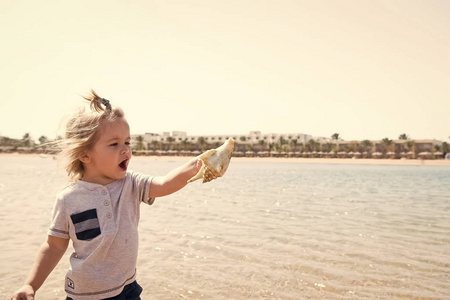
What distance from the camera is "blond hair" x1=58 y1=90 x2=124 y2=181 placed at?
203cm

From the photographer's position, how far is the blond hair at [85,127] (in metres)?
2.03

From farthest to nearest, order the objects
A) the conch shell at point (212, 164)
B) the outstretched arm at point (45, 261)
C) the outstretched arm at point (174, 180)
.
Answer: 1. the outstretched arm at point (174, 180)
2. the conch shell at point (212, 164)
3. the outstretched arm at point (45, 261)

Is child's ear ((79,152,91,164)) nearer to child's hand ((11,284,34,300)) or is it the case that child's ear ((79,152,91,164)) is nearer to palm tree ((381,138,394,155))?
child's hand ((11,284,34,300))

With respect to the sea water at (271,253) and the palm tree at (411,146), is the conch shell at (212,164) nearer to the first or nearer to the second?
the sea water at (271,253)

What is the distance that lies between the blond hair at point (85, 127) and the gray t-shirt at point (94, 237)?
18 centimetres

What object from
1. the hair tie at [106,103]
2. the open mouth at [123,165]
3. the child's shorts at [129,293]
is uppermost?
the hair tie at [106,103]

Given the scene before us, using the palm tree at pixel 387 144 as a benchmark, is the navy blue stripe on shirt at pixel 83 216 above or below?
below

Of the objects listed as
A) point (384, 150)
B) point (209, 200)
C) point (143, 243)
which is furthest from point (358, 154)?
point (143, 243)

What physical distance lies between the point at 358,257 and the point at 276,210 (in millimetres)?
4313

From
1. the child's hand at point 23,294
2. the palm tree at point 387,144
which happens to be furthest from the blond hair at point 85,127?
the palm tree at point 387,144

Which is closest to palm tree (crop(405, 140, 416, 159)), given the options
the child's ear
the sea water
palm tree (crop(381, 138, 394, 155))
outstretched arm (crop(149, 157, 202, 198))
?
palm tree (crop(381, 138, 394, 155))

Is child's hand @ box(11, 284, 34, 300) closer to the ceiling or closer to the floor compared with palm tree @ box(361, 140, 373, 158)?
closer to the floor

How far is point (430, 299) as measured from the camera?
148 inches

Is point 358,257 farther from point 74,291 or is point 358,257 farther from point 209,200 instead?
point 209,200
